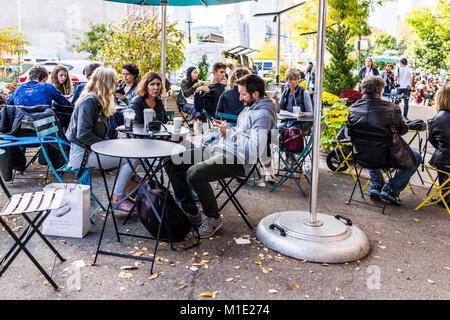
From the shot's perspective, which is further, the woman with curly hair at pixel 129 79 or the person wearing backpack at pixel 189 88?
the person wearing backpack at pixel 189 88

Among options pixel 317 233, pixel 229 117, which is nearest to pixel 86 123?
pixel 229 117

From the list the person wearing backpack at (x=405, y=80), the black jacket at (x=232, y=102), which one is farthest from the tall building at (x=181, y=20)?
the person wearing backpack at (x=405, y=80)

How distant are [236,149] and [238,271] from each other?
1.14 metres

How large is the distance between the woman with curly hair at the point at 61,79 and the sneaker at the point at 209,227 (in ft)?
13.6

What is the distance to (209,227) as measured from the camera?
13.0 feet

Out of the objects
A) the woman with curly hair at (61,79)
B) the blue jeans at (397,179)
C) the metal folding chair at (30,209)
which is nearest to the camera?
the metal folding chair at (30,209)

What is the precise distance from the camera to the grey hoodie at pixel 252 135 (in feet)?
12.3

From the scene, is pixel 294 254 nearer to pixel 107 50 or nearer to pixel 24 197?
pixel 24 197

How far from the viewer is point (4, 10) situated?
156 feet

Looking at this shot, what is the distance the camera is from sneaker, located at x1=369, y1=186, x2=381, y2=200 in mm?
5227

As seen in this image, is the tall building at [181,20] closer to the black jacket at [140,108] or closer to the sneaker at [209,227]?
the black jacket at [140,108]
